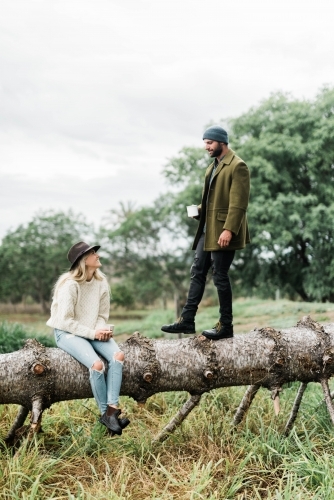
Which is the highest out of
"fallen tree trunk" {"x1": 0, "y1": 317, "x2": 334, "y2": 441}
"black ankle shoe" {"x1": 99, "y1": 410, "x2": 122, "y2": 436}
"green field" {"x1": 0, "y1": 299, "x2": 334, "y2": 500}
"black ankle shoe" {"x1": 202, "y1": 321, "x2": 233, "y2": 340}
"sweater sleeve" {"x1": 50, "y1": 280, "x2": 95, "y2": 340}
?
"sweater sleeve" {"x1": 50, "y1": 280, "x2": 95, "y2": 340}

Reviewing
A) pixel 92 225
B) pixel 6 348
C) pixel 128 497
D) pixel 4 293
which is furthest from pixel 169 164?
pixel 128 497

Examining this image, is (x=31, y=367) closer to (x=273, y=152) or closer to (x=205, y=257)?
(x=205, y=257)

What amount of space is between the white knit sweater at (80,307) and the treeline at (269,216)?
1486 centimetres

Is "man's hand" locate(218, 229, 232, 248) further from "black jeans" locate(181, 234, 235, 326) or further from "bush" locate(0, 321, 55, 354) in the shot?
"bush" locate(0, 321, 55, 354)

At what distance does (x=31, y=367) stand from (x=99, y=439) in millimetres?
890

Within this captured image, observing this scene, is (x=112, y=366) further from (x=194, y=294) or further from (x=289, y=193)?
(x=289, y=193)

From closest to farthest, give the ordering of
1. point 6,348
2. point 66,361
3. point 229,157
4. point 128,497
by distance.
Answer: point 128,497, point 66,361, point 229,157, point 6,348

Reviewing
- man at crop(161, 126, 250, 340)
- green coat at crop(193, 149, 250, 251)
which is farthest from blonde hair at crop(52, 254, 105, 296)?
green coat at crop(193, 149, 250, 251)

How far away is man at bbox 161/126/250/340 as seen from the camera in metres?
4.83

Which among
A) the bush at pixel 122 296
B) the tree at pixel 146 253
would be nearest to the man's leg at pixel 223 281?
the tree at pixel 146 253

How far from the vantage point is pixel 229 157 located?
16.4 feet

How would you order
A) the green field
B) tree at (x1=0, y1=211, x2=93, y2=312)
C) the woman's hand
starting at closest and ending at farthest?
the green field < the woman's hand < tree at (x1=0, y1=211, x2=93, y2=312)

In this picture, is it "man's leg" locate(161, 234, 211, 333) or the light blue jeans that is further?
"man's leg" locate(161, 234, 211, 333)

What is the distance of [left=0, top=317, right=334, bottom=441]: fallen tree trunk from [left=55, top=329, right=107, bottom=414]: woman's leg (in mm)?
173
